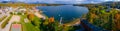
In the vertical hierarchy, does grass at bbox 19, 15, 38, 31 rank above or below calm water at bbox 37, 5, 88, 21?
below

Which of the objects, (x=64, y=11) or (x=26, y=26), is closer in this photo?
(x=64, y=11)

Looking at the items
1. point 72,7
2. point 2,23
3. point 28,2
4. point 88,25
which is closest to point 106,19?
point 88,25

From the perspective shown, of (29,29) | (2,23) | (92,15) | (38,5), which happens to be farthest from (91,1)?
(2,23)

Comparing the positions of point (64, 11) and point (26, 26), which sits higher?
point (64, 11)

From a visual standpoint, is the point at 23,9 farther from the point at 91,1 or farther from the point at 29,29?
the point at 91,1

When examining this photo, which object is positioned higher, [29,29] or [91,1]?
[91,1]

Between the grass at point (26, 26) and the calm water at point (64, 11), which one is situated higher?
the calm water at point (64, 11)
